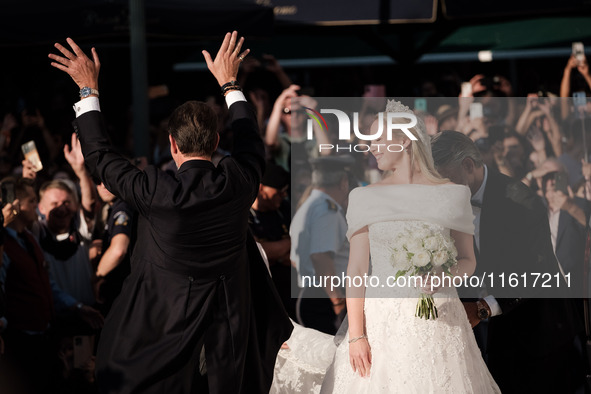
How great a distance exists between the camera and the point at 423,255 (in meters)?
4.54

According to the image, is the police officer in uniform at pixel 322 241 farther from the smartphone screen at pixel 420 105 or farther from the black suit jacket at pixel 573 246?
the black suit jacket at pixel 573 246

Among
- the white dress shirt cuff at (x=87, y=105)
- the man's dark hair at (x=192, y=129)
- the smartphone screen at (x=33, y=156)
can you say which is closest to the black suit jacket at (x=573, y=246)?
the man's dark hair at (x=192, y=129)

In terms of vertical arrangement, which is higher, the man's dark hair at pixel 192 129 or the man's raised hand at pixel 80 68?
the man's raised hand at pixel 80 68

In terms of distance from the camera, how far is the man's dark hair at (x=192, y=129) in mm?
4348

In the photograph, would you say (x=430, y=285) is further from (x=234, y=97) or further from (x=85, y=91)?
(x=85, y=91)

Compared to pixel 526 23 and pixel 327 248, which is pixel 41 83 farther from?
pixel 327 248

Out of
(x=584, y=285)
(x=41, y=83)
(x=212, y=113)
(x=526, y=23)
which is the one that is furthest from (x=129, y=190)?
(x=41, y=83)

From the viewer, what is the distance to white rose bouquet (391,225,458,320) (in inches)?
180

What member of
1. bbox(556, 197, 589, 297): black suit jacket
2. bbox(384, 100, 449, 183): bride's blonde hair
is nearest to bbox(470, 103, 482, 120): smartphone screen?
bbox(556, 197, 589, 297): black suit jacket

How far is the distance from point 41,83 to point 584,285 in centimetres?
933

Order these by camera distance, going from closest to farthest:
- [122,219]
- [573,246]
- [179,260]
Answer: [179,260] → [573,246] → [122,219]

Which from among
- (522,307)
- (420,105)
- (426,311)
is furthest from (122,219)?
(522,307)

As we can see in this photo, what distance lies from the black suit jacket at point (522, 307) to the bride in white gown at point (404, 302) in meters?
0.40

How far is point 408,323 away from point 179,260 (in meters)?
1.22
